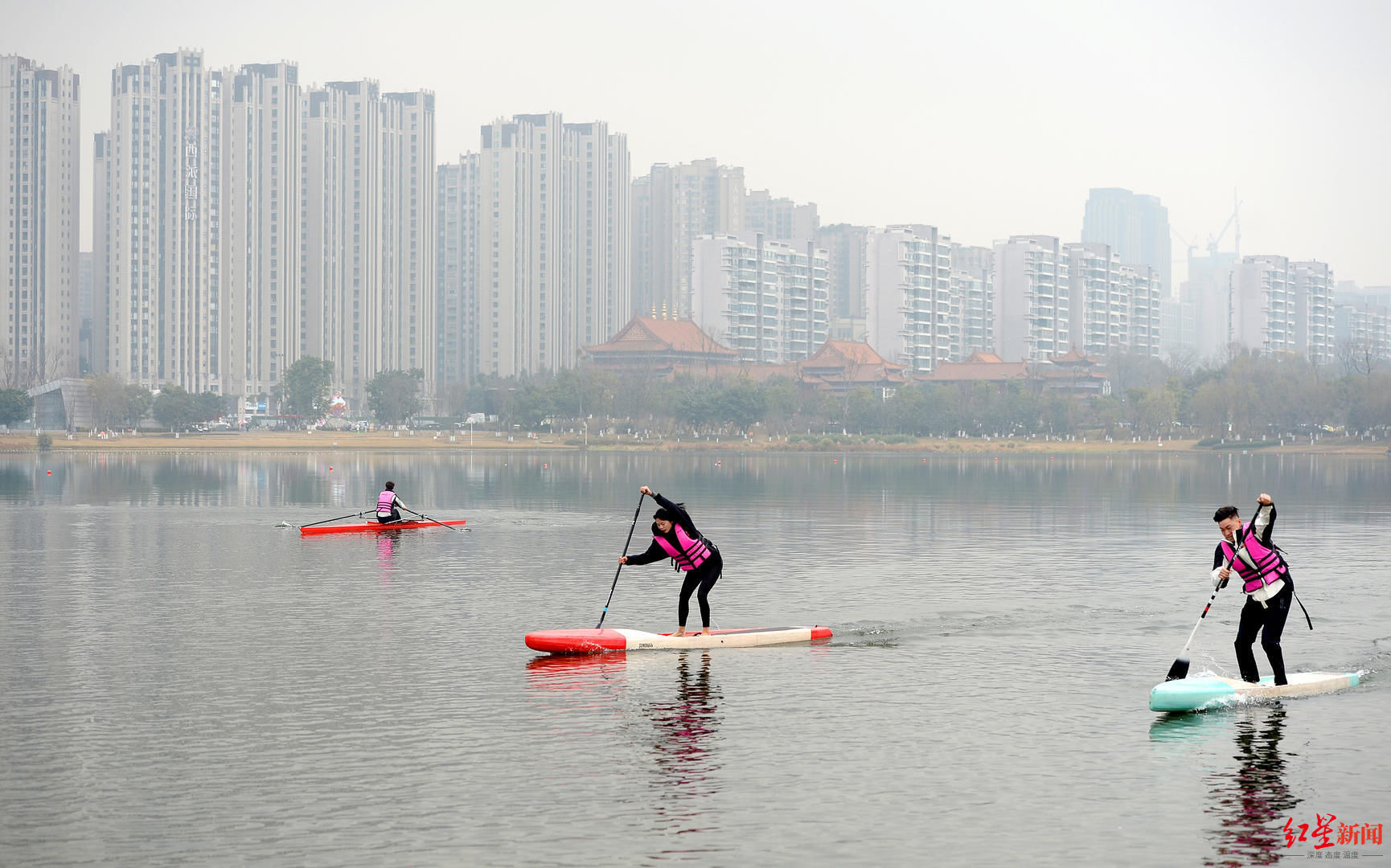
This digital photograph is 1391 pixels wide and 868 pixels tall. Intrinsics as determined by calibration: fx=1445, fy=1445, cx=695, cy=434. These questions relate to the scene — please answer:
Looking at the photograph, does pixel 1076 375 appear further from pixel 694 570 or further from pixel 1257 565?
pixel 1257 565

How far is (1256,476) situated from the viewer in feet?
277

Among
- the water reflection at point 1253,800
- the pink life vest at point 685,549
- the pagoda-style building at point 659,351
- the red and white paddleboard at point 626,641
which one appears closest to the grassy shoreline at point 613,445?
the pagoda-style building at point 659,351

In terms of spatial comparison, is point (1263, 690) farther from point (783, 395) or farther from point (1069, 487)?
point (783, 395)

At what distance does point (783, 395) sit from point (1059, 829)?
5556 inches

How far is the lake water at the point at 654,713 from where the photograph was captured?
37.1 ft

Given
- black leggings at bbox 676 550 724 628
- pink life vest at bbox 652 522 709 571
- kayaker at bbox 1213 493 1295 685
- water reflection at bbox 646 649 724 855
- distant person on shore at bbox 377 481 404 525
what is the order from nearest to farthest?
water reflection at bbox 646 649 724 855
kayaker at bbox 1213 493 1295 685
pink life vest at bbox 652 522 709 571
black leggings at bbox 676 550 724 628
distant person on shore at bbox 377 481 404 525

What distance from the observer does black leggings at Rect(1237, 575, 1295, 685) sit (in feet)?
50.6

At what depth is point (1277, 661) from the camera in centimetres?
1605

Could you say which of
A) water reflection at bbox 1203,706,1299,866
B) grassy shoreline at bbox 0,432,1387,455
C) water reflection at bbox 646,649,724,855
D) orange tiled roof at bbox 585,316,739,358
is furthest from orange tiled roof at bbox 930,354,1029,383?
water reflection at bbox 1203,706,1299,866

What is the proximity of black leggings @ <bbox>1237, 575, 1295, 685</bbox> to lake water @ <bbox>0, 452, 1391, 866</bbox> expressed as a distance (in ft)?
1.77

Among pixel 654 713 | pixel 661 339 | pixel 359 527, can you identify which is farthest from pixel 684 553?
pixel 661 339

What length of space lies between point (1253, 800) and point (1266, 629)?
3867mm

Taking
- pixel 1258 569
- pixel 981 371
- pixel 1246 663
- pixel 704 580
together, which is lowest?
pixel 1246 663

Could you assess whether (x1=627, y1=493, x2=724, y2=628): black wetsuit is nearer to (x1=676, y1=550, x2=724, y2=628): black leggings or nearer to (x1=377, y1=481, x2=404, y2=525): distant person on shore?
(x1=676, y1=550, x2=724, y2=628): black leggings
